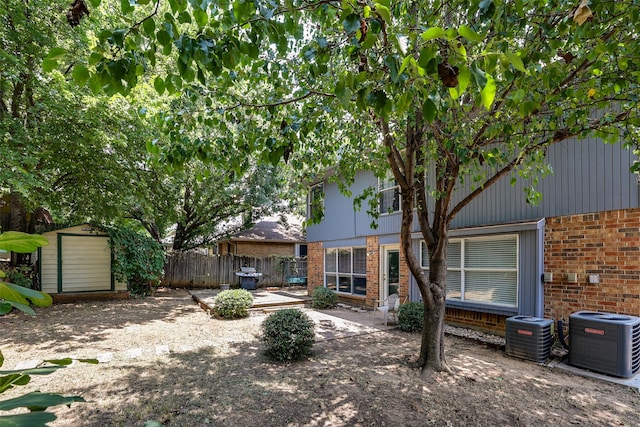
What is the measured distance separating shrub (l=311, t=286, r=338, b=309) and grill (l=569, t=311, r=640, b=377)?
697cm

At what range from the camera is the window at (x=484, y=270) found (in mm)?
7430

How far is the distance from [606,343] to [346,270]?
8151mm

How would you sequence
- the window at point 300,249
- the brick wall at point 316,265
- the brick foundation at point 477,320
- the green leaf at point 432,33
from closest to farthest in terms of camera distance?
the green leaf at point 432,33
the brick foundation at point 477,320
the brick wall at point 316,265
the window at point 300,249

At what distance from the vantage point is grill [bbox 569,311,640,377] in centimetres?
493

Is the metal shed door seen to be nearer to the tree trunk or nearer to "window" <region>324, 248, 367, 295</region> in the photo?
"window" <region>324, 248, 367, 295</region>

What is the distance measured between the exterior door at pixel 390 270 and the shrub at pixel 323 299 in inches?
66.2

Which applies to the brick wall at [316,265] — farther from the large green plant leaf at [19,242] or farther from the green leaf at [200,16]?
the large green plant leaf at [19,242]

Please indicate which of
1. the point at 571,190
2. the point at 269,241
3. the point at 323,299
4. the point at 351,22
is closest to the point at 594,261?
the point at 571,190

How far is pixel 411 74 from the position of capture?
7.27 feet

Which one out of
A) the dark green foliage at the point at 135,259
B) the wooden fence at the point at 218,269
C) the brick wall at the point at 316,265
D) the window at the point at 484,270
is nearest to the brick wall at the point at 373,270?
the window at the point at 484,270

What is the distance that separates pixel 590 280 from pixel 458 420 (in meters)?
4.31

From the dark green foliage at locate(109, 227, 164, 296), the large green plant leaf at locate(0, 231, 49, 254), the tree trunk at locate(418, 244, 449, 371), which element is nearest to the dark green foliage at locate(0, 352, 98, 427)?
the large green plant leaf at locate(0, 231, 49, 254)

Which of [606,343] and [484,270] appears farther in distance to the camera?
[484,270]

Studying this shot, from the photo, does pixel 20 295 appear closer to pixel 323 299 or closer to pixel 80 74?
pixel 80 74
